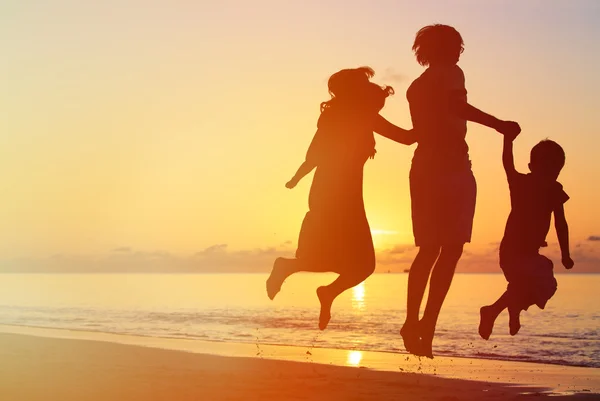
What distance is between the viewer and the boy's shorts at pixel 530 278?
667cm

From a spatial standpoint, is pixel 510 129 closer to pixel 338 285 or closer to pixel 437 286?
pixel 437 286

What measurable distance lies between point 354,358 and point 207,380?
25.8 feet

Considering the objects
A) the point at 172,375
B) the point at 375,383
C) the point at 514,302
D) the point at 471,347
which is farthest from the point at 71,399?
the point at 471,347

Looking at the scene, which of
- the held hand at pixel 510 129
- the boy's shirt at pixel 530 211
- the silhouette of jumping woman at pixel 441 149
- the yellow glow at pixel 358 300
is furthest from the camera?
the yellow glow at pixel 358 300

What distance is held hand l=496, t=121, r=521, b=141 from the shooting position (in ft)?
20.5

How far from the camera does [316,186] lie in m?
6.93

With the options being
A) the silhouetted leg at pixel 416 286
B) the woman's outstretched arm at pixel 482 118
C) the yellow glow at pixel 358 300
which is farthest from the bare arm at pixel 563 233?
the yellow glow at pixel 358 300

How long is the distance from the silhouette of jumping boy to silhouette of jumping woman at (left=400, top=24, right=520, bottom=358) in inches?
14.9

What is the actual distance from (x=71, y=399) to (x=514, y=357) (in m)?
16.2

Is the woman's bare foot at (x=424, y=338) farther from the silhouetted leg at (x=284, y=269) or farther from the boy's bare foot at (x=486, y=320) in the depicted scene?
the silhouetted leg at (x=284, y=269)

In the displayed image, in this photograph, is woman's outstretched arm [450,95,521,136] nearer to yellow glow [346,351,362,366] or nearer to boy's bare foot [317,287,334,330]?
boy's bare foot [317,287,334,330]

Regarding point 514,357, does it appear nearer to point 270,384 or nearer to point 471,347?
point 471,347

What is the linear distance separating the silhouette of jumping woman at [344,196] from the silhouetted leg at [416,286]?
390mm

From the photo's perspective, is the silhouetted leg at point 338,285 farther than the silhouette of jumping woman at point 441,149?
Yes
